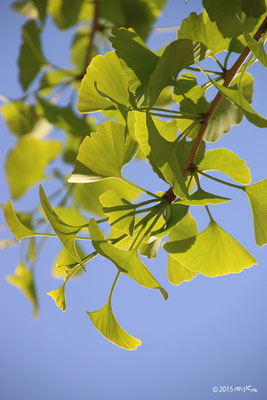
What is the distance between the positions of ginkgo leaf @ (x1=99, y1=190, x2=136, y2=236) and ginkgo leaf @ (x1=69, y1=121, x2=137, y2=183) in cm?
2

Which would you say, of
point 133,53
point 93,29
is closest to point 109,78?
point 133,53

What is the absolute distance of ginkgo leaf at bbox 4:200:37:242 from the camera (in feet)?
0.66

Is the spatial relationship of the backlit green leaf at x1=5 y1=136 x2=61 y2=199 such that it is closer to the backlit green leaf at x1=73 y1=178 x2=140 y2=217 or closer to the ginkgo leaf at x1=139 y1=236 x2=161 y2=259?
the backlit green leaf at x1=73 y1=178 x2=140 y2=217

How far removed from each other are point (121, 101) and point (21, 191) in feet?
0.87

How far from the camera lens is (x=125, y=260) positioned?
0.57 feet

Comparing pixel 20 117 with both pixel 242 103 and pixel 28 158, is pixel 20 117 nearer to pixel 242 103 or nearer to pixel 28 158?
pixel 28 158

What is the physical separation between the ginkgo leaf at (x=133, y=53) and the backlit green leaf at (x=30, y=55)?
8.7 inches

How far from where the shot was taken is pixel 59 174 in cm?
41

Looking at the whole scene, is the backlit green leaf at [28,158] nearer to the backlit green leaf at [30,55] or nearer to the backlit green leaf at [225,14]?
the backlit green leaf at [30,55]

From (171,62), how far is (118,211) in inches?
2.7

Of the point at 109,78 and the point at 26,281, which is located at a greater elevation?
the point at 109,78

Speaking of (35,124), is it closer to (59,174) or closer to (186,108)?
(59,174)

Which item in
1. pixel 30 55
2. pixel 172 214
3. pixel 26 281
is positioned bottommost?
pixel 26 281

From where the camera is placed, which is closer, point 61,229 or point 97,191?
point 61,229
